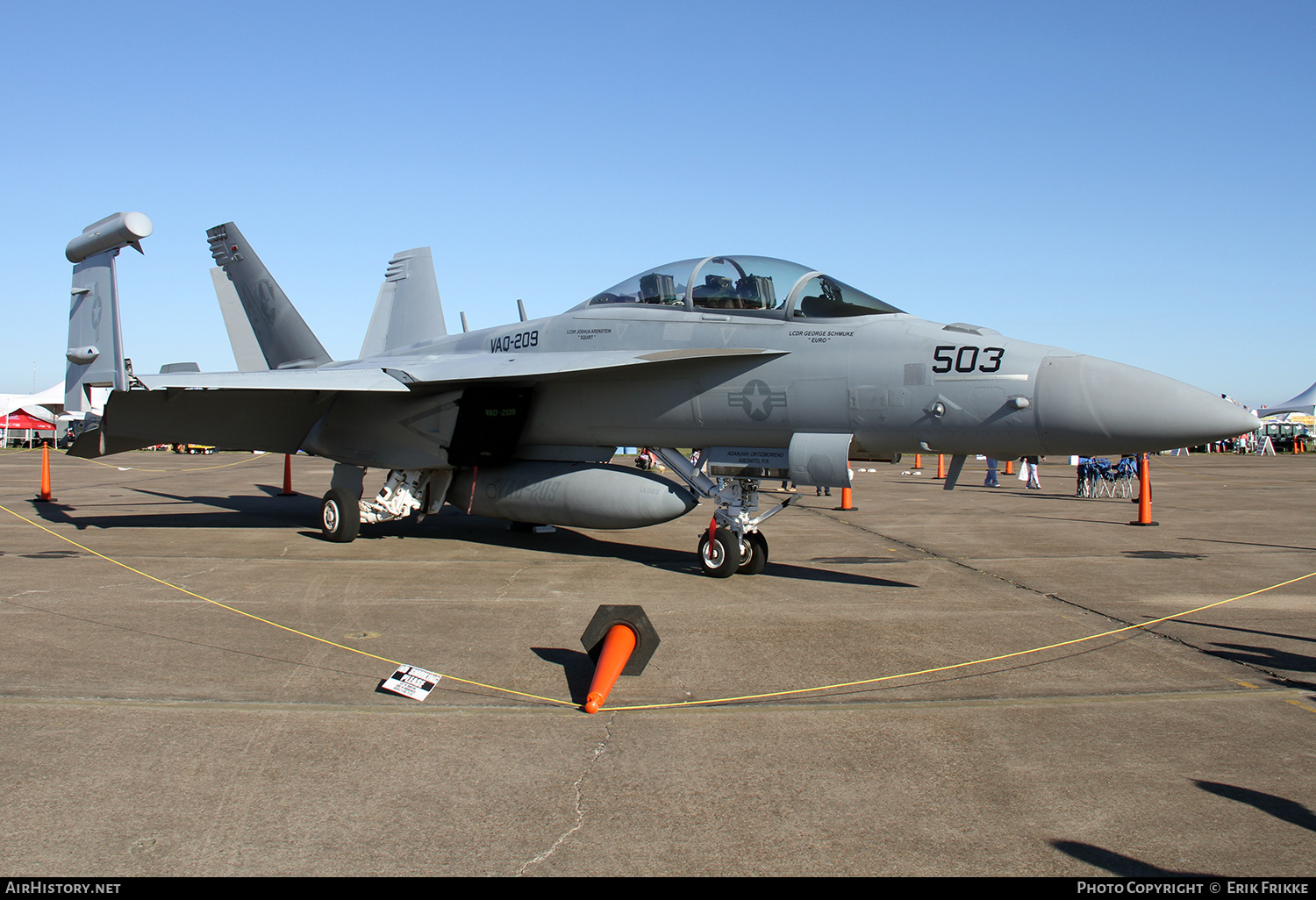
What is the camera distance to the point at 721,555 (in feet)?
28.2

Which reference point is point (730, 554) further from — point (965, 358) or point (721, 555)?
point (965, 358)

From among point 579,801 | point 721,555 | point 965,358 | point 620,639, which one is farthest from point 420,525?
point 579,801

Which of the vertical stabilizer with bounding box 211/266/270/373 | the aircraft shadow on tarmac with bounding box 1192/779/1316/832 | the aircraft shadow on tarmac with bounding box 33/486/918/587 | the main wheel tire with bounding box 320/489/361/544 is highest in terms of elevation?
the vertical stabilizer with bounding box 211/266/270/373

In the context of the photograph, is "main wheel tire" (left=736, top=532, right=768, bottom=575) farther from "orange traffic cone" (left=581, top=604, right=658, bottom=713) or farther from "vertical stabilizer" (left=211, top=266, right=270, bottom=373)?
"vertical stabilizer" (left=211, top=266, right=270, bottom=373)

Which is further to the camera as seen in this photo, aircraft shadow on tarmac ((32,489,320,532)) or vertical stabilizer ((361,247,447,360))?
vertical stabilizer ((361,247,447,360))

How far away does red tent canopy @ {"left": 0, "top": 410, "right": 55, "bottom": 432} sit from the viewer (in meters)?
51.7

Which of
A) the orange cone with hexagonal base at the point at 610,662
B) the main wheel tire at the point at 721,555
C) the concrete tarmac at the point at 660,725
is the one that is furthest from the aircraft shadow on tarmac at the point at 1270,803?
the main wheel tire at the point at 721,555

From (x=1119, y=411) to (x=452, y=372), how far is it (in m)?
6.79

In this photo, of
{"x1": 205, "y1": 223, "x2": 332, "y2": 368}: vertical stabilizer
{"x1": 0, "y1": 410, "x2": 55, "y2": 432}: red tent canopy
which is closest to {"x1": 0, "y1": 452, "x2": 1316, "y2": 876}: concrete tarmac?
{"x1": 205, "y1": 223, "x2": 332, "y2": 368}: vertical stabilizer

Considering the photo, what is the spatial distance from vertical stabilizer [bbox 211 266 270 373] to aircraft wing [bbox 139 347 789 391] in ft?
17.2

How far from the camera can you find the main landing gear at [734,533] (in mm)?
8594

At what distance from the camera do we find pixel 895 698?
4.75 metres
